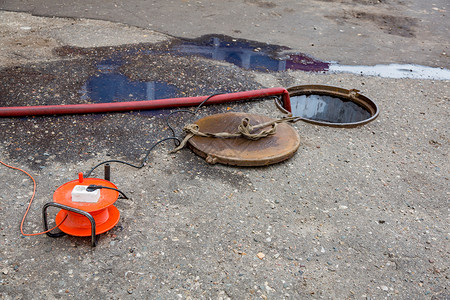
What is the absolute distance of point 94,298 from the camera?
96.7 inches

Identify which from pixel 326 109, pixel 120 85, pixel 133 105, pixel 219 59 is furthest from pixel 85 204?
pixel 219 59

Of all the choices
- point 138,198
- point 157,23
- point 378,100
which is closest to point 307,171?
point 138,198

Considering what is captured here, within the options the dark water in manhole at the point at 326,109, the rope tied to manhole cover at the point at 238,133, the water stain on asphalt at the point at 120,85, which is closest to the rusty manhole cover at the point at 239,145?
the rope tied to manhole cover at the point at 238,133

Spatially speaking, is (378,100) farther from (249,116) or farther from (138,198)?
(138,198)

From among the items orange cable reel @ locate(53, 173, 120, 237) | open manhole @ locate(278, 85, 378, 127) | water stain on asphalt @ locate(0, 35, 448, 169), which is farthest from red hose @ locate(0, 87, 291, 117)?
orange cable reel @ locate(53, 173, 120, 237)

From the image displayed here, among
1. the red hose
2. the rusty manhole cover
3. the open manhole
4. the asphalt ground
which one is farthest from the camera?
the open manhole

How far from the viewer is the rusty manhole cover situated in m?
3.71

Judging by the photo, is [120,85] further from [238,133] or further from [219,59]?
[238,133]

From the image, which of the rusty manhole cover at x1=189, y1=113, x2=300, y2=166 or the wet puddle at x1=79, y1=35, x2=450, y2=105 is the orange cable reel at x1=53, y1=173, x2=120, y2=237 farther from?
the wet puddle at x1=79, y1=35, x2=450, y2=105

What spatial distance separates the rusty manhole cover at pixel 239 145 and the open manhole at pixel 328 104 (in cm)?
117

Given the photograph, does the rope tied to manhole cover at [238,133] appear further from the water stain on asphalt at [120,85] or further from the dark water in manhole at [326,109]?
the dark water in manhole at [326,109]

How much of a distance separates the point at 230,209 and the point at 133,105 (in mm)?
1815

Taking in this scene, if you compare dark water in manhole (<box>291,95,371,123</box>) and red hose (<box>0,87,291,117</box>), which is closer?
red hose (<box>0,87,291,117</box>)

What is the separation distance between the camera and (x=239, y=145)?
3875mm
